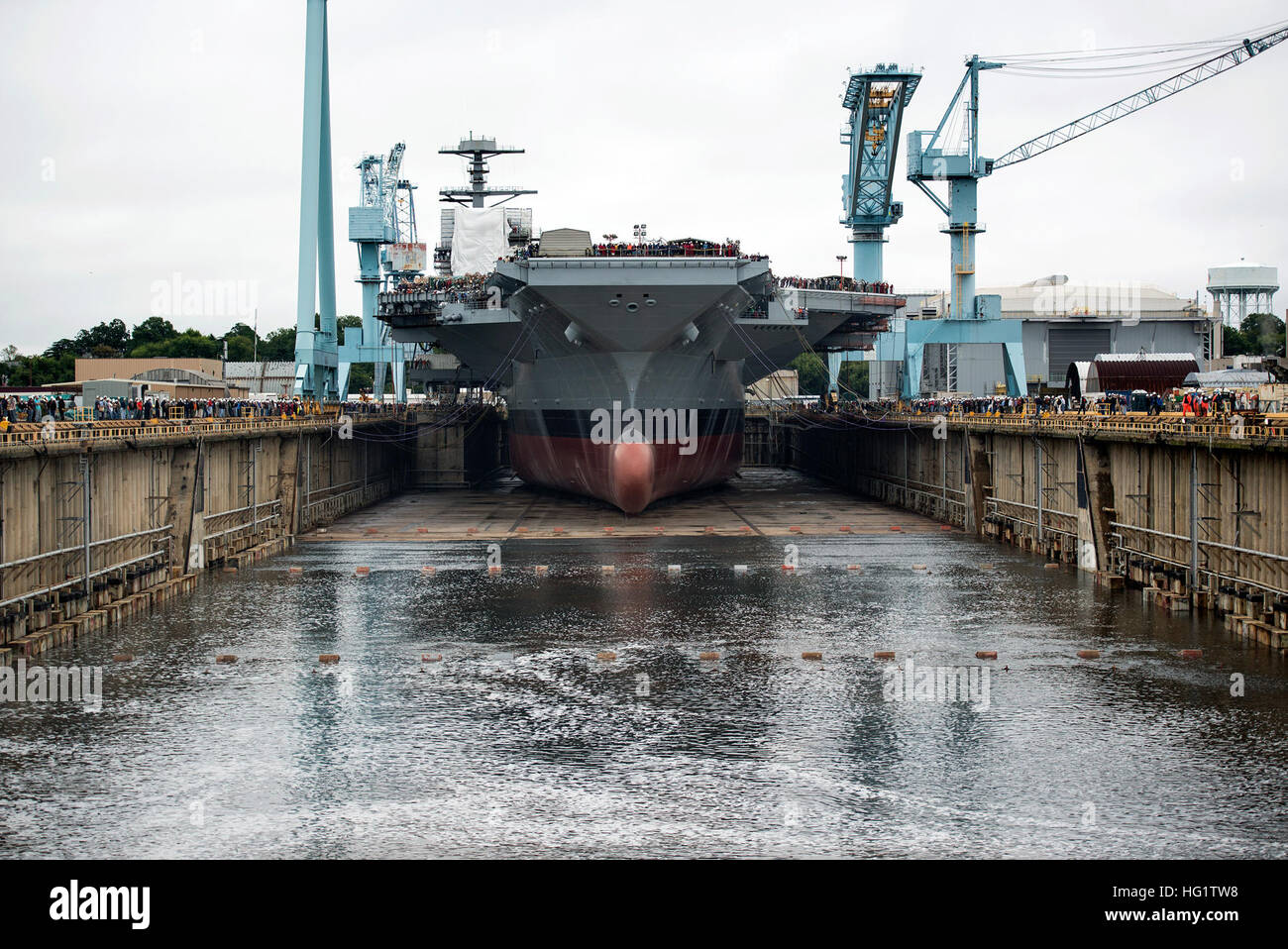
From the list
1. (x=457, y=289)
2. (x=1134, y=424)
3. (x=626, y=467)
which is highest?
(x=457, y=289)

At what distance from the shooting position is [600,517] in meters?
43.7

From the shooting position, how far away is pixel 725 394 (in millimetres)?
48219

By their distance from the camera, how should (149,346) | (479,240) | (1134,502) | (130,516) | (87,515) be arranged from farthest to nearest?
(149,346) < (479,240) < (1134,502) < (130,516) < (87,515)

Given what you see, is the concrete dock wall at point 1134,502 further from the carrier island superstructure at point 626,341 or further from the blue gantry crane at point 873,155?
the blue gantry crane at point 873,155

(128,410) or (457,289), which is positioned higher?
(457,289)

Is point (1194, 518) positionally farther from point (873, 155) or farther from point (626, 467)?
point (873, 155)

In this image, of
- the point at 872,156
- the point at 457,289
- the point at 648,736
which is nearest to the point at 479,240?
the point at 457,289

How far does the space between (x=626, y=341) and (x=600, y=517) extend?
22.9ft

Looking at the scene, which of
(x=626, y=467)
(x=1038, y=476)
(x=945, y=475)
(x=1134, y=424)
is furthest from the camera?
(x=945, y=475)

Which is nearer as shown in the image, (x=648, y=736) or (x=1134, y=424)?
(x=648, y=736)

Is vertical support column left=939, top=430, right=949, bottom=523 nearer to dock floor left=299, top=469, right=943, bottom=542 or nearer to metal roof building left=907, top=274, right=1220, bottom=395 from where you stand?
dock floor left=299, top=469, right=943, bottom=542

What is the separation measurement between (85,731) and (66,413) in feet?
55.0

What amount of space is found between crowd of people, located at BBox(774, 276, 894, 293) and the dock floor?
9.38 m

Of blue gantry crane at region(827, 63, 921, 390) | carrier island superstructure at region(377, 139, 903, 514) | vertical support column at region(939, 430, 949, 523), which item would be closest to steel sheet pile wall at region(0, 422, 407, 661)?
carrier island superstructure at region(377, 139, 903, 514)
